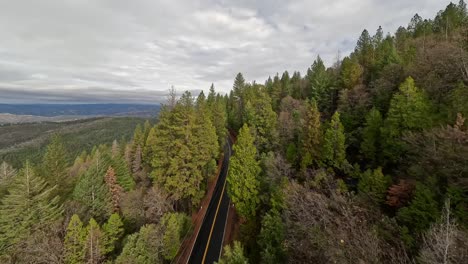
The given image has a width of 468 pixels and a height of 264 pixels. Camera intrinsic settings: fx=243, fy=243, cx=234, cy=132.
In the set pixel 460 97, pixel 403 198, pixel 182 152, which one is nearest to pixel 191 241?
pixel 182 152

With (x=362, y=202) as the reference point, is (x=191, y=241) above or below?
below

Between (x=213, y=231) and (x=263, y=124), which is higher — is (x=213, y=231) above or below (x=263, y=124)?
below

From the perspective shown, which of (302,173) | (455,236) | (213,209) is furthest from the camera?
(213,209)

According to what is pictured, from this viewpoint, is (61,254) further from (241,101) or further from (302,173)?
(241,101)

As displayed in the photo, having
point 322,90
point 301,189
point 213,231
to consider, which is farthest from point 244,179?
point 322,90

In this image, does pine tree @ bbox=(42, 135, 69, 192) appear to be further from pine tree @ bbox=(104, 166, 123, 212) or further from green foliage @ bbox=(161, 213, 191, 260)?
green foliage @ bbox=(161, 213, 191, 260)

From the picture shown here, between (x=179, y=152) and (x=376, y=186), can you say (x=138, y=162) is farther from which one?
(x=376, y=186)
